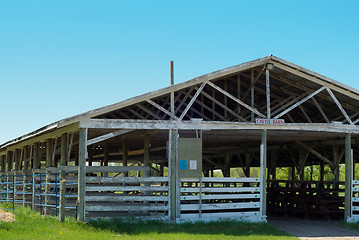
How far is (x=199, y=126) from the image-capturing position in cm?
1552

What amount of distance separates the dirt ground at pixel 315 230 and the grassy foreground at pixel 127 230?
972 millimetres

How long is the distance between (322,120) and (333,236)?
6.39 metres

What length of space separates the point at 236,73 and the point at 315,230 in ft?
19.6

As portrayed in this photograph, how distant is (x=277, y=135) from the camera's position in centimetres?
1791

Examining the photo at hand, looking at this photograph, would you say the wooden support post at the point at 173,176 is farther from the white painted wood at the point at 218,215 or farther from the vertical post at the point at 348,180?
the vertical post at the point at 348,180

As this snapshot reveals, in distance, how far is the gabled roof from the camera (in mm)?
14617

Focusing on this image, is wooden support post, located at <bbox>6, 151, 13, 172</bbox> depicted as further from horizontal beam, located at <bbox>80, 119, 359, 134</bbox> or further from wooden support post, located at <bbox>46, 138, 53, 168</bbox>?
horizontal beam, located at <bbox>80, 119, 359, 134</bbox>

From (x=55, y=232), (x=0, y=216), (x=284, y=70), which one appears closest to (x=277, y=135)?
(x=284, y=70)

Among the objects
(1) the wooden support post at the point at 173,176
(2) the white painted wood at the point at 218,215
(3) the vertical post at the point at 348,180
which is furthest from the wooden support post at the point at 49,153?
(3) the vertical post at the point at 348,180

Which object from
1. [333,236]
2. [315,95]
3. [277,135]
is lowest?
[333,236]

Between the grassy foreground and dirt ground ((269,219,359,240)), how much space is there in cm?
97

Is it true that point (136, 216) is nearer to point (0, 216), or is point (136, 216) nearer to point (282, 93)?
point (0, 216)

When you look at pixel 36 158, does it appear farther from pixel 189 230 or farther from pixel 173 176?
pixel 189 230

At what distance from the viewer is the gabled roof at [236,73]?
14.6 metres
